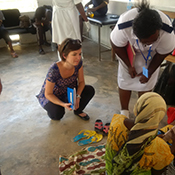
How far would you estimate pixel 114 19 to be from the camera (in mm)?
3303

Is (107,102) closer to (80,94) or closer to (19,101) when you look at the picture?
(80,94)

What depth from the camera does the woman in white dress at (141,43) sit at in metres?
1.16

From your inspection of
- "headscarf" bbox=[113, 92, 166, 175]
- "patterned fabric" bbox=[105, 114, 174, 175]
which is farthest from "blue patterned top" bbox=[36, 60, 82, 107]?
"headscarf" bbox=[113, 92, 166, 175]

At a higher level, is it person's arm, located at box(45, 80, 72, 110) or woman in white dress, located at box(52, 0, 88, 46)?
woman in white dress, located at box(52, 0, 88, 46)

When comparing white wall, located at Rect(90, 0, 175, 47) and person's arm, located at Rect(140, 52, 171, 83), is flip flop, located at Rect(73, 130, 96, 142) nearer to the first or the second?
person's arm, located at Rect(140, 52, 171, 83)

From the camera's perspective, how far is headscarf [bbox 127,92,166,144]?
0.86m

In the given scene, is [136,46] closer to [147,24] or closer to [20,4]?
[147,24]

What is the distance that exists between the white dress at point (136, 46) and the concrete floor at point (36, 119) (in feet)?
1.58

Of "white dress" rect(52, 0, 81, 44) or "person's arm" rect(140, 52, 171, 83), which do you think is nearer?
"person's arm" rect(140, 52, 171, 83)

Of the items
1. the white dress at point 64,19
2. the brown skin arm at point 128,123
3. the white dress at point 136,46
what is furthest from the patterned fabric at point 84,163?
the white dress at point 64,19

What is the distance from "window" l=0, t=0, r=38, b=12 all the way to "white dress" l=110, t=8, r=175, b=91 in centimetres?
386

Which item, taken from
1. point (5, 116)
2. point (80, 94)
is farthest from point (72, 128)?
point (5, 116)

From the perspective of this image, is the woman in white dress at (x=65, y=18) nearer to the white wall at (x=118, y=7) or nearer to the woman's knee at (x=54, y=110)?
the white wall at (x=118, y=7)

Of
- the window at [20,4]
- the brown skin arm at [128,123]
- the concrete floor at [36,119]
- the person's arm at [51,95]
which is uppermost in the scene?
the window at [20,4]
